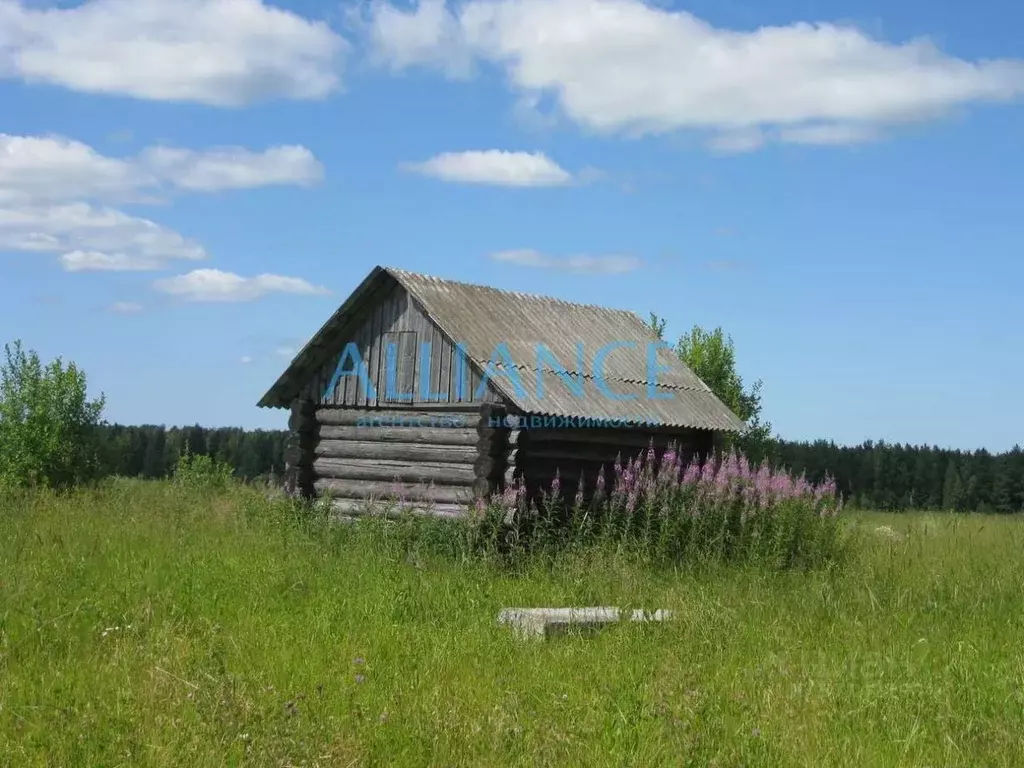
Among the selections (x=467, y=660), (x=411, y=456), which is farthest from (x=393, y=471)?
(x=467, y=660)

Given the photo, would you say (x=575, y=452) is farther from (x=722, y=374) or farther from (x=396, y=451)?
(x=722, y=374)

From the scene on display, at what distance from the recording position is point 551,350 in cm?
1662

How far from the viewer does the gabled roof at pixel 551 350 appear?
49.4 feet

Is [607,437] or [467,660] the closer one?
[467,660]

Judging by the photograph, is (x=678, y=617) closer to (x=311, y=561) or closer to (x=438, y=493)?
(x=311, y=561)

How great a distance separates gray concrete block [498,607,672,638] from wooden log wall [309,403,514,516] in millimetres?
5716

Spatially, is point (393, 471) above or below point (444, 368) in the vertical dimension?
below

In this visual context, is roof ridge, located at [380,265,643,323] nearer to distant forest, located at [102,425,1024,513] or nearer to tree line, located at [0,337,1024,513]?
tree line, located at [0,337,1024,513]

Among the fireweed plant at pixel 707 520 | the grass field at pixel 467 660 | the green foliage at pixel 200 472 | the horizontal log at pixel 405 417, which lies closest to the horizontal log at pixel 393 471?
the horizontal log at pixel 405 417

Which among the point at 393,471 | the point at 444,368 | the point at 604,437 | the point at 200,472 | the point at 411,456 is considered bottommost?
the point at 200,472

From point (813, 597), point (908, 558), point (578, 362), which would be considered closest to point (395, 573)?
point (813, 597)

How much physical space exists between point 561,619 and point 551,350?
28.3 feet

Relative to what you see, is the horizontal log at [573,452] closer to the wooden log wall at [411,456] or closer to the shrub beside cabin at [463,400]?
the shrub beside cabin at [463,400]

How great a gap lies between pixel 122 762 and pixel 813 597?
21.4 feet
